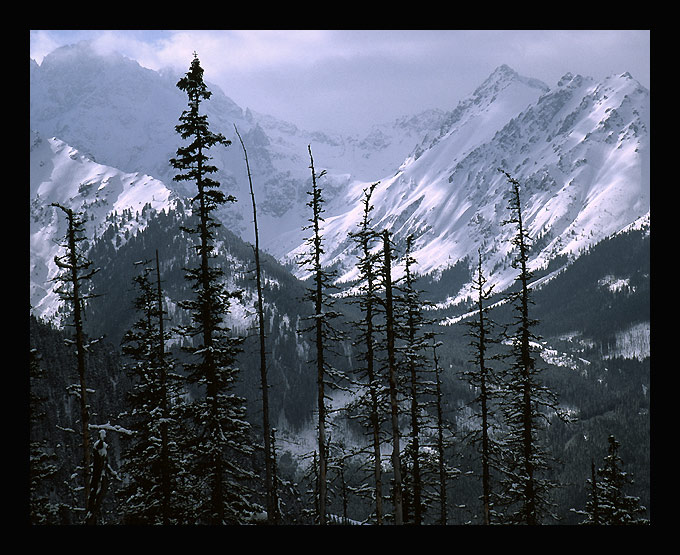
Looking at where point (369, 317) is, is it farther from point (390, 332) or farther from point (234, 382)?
point (234, 382)

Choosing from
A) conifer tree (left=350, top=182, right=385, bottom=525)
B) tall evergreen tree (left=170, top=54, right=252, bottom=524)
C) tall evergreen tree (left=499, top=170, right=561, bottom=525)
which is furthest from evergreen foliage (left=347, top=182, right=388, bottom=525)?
tall evergreen tree (left=499, top=170, right=561, bottom=525)

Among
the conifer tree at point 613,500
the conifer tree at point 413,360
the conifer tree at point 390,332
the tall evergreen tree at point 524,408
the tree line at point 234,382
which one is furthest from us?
the conifer tree at point 613,500

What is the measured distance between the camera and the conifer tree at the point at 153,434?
2269 cm

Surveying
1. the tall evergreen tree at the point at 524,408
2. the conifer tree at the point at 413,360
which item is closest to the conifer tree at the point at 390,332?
the conifer tree at the point at 413,360

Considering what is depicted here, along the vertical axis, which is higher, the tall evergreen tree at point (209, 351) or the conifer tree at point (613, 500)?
the tall evergreen tree at point (209, 351)

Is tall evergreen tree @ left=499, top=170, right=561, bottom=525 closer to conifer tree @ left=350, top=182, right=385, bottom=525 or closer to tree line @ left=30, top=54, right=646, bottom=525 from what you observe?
tree line @ left=30, top=54, right=646, bottom=525

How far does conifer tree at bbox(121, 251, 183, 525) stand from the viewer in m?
22.7

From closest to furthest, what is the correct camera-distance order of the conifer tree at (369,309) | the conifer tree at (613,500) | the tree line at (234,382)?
the conifer tree at (369,309) < the tree line at (234,382) < the conifer tree at (613,500)

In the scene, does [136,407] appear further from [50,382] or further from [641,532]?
[50,382]

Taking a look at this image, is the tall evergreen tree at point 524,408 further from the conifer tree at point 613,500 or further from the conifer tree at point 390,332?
the conifer tree at point 613,500

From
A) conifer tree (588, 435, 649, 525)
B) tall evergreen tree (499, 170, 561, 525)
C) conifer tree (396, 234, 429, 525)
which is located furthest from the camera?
conifer tree (588, 435, 649, 525)

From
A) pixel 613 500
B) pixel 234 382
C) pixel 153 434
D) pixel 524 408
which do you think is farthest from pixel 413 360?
pixel 613 500

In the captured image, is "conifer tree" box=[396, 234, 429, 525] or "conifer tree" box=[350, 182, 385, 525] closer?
"conifer tree" box=[350, 182, 385, 525]

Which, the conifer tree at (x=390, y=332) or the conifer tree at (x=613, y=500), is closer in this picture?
the conifer tree at (x=390, y=332)
